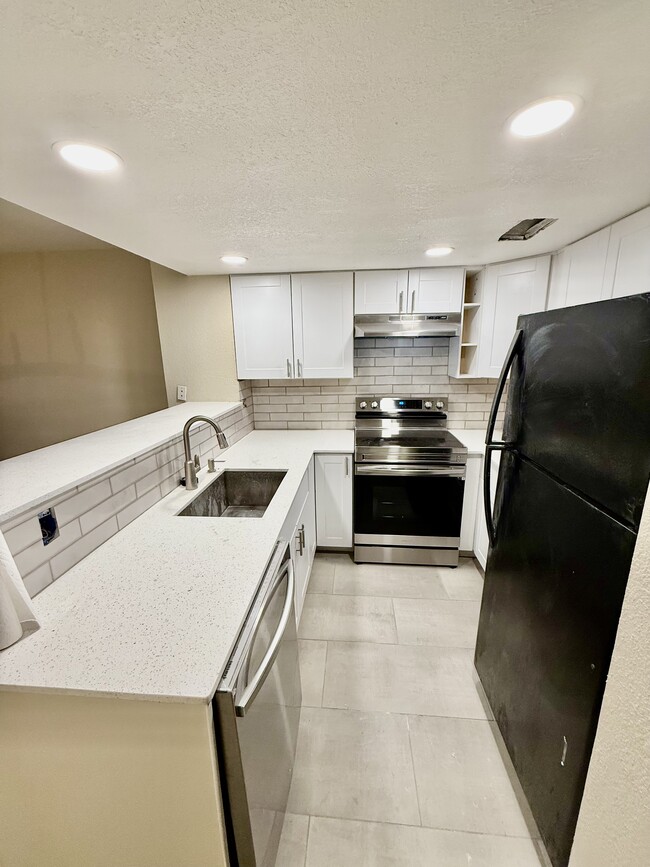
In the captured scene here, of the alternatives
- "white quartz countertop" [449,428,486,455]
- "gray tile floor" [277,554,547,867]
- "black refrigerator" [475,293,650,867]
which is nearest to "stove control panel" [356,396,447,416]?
"white quartz countertop" [449,428,486,455]

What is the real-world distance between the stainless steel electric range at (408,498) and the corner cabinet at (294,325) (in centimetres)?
70

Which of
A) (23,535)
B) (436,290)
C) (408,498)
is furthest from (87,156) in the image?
(408,498)

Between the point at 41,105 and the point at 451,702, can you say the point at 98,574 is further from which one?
the point at 451,702

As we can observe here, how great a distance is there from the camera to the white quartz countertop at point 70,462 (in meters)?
1.02

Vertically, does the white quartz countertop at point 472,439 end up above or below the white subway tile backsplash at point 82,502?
below

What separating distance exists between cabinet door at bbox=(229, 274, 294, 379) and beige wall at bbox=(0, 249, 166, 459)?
0.89 m

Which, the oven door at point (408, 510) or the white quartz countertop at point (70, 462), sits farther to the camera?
the oven door at point (408, 510)

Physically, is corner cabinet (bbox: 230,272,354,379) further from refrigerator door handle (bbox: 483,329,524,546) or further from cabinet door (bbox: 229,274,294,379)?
refrigerator door handle (bbox: 483,329,524,546)

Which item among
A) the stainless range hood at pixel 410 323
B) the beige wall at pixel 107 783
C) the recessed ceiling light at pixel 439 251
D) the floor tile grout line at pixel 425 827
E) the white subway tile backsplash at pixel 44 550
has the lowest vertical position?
the floor tile grout line at pixel 425 827

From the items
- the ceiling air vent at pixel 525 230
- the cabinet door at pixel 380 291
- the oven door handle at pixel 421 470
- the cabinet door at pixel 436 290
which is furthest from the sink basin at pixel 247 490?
the ceiling air vent at pixel 525 230

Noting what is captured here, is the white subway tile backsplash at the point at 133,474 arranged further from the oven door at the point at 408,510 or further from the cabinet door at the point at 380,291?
the cabinet door at the point at 380,291

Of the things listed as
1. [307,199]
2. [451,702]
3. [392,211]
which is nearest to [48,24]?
[307,199]

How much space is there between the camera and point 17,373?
10.3 ft

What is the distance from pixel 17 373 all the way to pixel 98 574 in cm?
305
